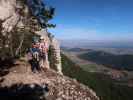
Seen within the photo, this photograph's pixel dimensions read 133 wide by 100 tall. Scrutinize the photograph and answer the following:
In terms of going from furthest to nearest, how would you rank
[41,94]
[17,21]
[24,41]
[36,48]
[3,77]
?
1. [17,21]
2. [24,41]
3. [36,48]
4. [3,77]
5. [41,94]

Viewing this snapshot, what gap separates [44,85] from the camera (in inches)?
1219

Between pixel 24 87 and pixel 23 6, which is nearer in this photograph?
pixel 24 87

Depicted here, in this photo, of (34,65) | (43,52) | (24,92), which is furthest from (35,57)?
(24,92)

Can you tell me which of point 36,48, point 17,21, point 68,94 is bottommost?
point 68,94

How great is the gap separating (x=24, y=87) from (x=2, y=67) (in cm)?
693

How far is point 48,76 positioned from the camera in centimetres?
3447

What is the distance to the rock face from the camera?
97.9 feet

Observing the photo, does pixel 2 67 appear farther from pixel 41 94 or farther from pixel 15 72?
pixel 41 94

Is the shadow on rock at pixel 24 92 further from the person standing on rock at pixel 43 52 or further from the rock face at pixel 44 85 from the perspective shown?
the person standing on rock at pixel 43 52

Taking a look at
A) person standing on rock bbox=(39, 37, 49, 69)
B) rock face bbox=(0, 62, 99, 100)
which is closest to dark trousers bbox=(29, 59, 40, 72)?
rock face bbox=(0, 62, 99, 100)

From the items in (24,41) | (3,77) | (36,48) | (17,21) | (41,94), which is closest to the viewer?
(41,94)

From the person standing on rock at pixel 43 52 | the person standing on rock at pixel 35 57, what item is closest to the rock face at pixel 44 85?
the person standing on rock at pixel 35 57

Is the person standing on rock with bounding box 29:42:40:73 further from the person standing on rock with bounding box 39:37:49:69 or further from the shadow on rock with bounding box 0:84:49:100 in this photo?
the shadow on rock with bounding box 0:84:49:100

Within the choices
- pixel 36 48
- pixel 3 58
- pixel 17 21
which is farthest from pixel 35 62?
pixel 17 21
